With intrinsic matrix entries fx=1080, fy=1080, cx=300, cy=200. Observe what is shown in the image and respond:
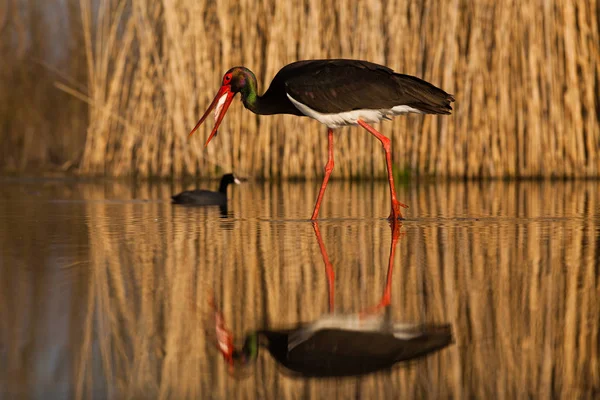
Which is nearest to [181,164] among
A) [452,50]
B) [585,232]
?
[452,50]

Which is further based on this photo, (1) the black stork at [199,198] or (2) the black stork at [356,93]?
(1) the black stork at [199,198]

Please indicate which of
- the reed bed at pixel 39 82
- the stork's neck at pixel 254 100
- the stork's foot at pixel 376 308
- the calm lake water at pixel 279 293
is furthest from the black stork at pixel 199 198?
the stork's foot at pixel 376 308

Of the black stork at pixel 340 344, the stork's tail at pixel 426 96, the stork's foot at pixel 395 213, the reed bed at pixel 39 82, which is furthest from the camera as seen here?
the reed bed at pixel 39 82

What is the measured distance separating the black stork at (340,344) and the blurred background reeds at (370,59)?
6707 millimetres

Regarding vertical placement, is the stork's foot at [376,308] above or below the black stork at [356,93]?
below

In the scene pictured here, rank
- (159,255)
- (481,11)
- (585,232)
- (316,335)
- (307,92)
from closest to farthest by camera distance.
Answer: (316,335)
(159,255)
(585,232)
(307,92)
(481,11)

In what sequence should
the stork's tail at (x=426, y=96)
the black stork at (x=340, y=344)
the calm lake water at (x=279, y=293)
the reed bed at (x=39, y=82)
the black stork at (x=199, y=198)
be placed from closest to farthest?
the calm lake water at (x=279, y=293), the black stork at (x=340, y=344), the stork's tail at (x=426, y=96), the black stork at (x=199, y=198), the reed bed at (x=39, y=82)

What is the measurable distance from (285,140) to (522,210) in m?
3.44

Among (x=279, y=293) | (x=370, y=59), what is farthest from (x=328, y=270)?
(x=370, y=59)

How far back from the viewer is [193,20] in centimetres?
974

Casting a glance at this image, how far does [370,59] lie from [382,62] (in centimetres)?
13

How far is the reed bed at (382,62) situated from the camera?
9664mm

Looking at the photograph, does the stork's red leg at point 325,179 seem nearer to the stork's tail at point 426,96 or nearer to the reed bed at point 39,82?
the stork's tail at point 426,96

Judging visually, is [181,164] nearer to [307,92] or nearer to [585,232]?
[307,92]
